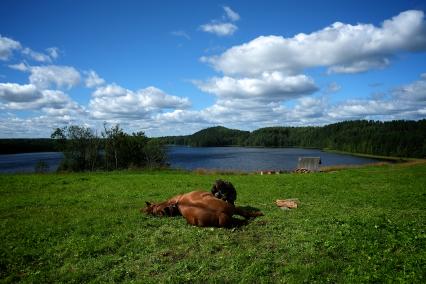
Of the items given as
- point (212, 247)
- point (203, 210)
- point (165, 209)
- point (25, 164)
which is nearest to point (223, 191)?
point (203, 210)

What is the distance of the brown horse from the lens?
31.3 feet

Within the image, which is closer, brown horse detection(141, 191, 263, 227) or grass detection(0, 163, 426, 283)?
grass detection(0, 163, 426, 283)

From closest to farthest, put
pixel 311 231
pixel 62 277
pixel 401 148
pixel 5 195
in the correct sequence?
pixel 62 277 < pixel 311 231 < pixel 5 195 < pixel 401 148

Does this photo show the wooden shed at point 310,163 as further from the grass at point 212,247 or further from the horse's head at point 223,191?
the horse's head at point 223,191

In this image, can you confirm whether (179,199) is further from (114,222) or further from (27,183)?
(27,183)

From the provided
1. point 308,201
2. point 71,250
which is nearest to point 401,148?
point 308,201

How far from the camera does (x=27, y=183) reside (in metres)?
21.9

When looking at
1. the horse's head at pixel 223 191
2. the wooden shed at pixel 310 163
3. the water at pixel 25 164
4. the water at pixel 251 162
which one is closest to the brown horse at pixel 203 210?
the horse's head at pixel 223 191

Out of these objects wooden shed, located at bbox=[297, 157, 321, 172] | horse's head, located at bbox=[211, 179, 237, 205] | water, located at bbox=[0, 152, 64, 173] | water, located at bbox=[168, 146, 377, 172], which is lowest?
water, located at bbox=[168, 146, 377, 172]

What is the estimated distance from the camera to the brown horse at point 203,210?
31.3 feet

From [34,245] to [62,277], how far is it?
2385mm

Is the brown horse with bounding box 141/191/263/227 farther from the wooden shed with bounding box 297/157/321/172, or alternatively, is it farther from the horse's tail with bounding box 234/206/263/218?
the wooden shed with bounding box 297/157/321/172

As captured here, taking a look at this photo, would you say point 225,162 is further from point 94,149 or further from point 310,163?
point 310,163

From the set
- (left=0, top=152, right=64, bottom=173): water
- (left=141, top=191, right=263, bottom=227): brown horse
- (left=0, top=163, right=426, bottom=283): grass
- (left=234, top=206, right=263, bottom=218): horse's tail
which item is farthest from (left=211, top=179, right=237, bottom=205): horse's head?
(left=0, top=152, right=64, bottom=173): water
